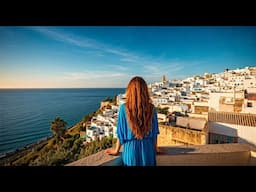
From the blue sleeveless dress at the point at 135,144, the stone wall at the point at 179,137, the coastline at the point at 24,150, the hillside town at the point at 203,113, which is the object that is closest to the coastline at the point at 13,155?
the coastline at the point at 24,150

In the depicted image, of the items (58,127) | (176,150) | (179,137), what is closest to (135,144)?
(176,150)

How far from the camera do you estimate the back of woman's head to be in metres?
1.49

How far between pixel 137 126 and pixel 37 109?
3831mm

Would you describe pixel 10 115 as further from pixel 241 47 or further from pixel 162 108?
pixel 162 108

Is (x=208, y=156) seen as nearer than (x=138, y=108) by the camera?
No

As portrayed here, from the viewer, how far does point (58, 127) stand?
14.5ft

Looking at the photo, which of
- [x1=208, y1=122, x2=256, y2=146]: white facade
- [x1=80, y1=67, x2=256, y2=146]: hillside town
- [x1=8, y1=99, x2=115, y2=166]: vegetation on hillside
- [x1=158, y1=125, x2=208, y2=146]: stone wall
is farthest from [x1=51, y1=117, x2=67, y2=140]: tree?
[x1=208, y1=122, x2=256, y2=146]: white facade

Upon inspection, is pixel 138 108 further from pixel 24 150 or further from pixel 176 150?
pixel 24 150

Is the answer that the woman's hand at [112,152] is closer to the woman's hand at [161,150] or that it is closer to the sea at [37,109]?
the woman's hand at [161,150]

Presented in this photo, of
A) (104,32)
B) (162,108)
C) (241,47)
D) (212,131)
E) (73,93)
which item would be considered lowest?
(212,131)

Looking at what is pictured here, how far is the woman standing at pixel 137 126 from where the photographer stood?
1.50 meters
